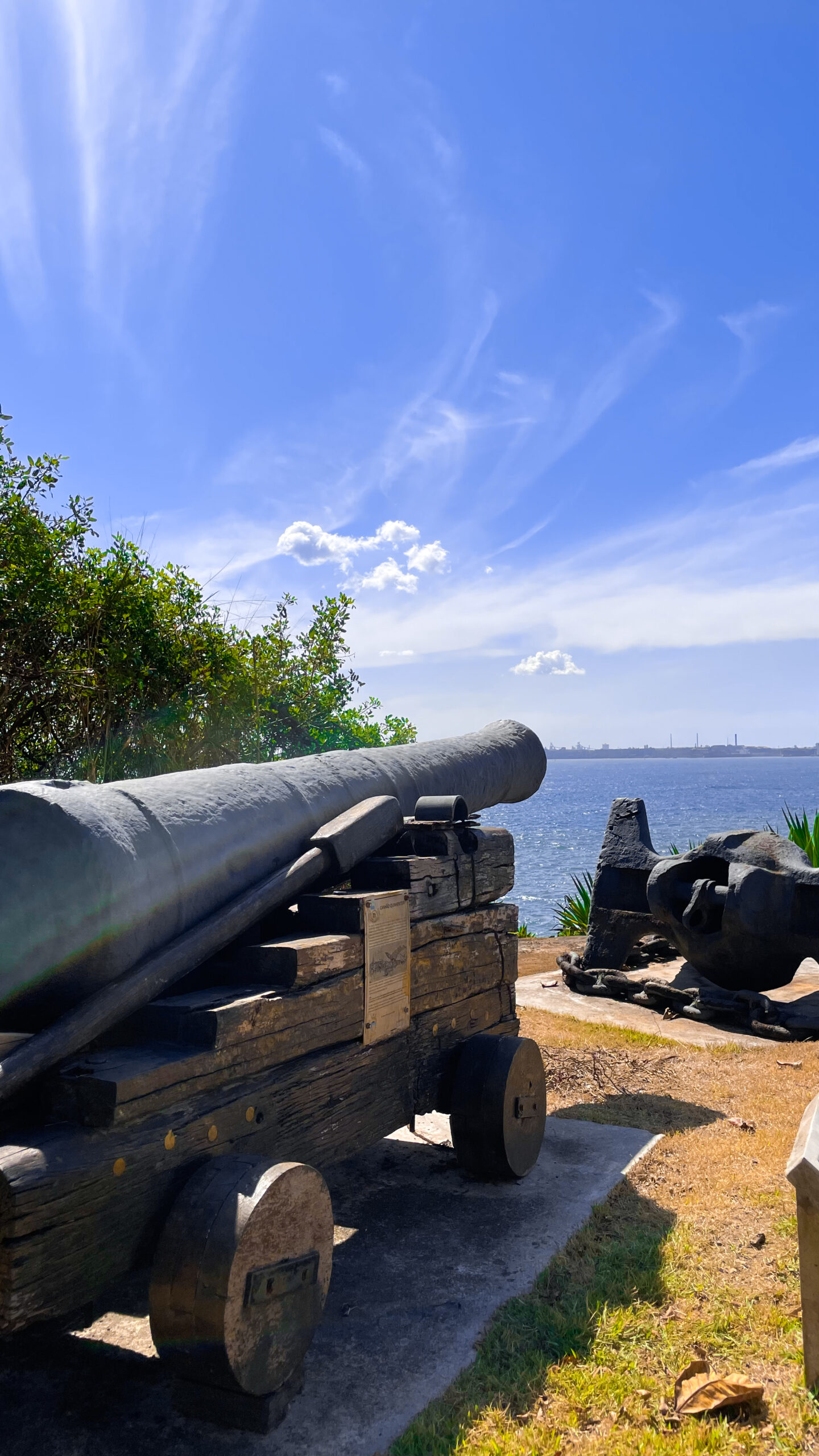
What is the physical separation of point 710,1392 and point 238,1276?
1.27m

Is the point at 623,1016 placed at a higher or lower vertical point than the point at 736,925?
lower

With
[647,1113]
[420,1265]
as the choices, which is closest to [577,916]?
[647,1113]

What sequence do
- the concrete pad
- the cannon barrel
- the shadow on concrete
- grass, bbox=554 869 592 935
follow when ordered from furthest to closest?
1. grass, bbox=554 869 592 935
2. the concrete pad
3. the shadow on concrete
4. the cannon barrel

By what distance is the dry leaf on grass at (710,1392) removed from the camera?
7.98 feet

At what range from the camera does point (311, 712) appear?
9.70m

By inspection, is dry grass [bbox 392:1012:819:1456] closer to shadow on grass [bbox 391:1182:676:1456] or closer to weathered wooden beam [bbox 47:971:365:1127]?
shadow on grass [bbox 391:1182:676:1456]

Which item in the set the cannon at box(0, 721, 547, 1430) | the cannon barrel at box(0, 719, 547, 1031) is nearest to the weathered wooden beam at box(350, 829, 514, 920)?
the cannon at box(0, 721, 547, 1430)

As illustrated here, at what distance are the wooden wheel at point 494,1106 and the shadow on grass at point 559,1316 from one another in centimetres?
38

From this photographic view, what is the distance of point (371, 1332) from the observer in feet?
9.10

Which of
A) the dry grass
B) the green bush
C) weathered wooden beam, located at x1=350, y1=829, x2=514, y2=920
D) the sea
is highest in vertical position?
the green bush

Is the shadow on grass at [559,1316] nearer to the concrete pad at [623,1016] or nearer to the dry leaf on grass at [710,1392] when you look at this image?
the dry leaf on grass at [710,1392]

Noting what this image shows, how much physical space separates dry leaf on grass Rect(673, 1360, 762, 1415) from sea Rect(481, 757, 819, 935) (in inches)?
347

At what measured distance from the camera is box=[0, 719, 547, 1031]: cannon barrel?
2277 millimetres

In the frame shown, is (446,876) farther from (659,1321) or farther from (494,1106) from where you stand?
(659,1321)
